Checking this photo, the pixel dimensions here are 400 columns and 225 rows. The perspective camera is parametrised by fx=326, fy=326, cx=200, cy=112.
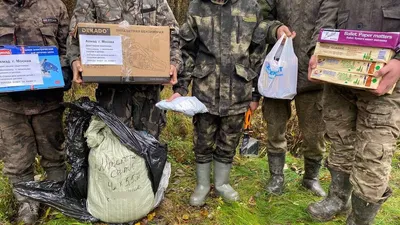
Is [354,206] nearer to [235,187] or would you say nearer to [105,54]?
[235,187]

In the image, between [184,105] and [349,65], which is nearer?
[349,65]

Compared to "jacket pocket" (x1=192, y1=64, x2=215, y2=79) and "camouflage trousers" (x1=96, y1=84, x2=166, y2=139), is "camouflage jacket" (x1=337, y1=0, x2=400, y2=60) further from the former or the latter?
"camouflage trousers" (x1=96, y1=84, x2=166, y2=139)

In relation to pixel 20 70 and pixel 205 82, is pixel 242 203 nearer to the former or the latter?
pixel 205 82

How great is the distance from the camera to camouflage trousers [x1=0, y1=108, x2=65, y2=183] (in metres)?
2.62

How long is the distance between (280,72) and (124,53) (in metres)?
1.25

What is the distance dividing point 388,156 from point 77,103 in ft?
7.58

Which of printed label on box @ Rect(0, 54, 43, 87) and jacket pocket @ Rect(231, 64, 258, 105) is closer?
Answer: printed label on box @ Rect(0, 54, 43, 87)

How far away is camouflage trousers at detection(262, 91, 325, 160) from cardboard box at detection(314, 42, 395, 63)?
26.8 inches

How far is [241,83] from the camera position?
2.72 meters

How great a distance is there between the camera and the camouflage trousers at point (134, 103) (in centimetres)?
281

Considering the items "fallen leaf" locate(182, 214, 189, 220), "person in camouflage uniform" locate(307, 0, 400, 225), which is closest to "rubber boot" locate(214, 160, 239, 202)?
"fallen leaf" locate(182, 214, 189, 220)

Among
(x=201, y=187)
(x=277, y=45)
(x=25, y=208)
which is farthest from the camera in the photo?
(x=201, y=187)

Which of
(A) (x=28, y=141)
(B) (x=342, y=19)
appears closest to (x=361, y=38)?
(B) (x=342, y=19)

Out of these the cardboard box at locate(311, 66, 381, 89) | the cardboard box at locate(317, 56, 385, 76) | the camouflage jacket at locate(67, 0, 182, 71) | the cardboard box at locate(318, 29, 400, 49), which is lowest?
the cardboard box at locate(311, 66, 381, 89)
